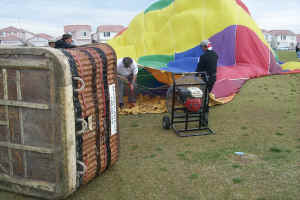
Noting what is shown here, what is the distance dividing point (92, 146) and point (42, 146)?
578mm

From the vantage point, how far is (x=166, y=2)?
1052cm

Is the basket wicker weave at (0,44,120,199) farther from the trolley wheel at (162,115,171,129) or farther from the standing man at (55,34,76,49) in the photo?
the standing man at (55,34,76,49)

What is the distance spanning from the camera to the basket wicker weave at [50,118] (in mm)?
2873

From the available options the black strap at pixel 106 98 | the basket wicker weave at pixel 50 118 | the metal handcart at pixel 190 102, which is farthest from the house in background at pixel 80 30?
the basket wicker weave at pixel 50 118

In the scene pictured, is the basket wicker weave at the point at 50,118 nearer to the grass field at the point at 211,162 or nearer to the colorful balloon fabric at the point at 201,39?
the grass field at the point at 211,162

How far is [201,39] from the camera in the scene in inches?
356

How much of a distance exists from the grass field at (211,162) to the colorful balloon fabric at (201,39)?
233cm

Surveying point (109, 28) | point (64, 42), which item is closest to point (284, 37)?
point (109, 28)

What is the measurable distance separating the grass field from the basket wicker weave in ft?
1.08

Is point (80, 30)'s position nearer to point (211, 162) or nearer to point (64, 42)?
point (64, 42)

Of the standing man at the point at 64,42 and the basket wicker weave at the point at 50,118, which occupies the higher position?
the standing man at the point at 64,42

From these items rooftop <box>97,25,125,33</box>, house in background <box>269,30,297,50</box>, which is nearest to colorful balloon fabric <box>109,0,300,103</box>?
rooftop <box>97,25,125,33</box>

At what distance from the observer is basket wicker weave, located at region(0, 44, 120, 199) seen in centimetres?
287

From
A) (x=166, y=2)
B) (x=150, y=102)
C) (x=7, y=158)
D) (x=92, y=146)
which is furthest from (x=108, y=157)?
(x=166, y=2)
